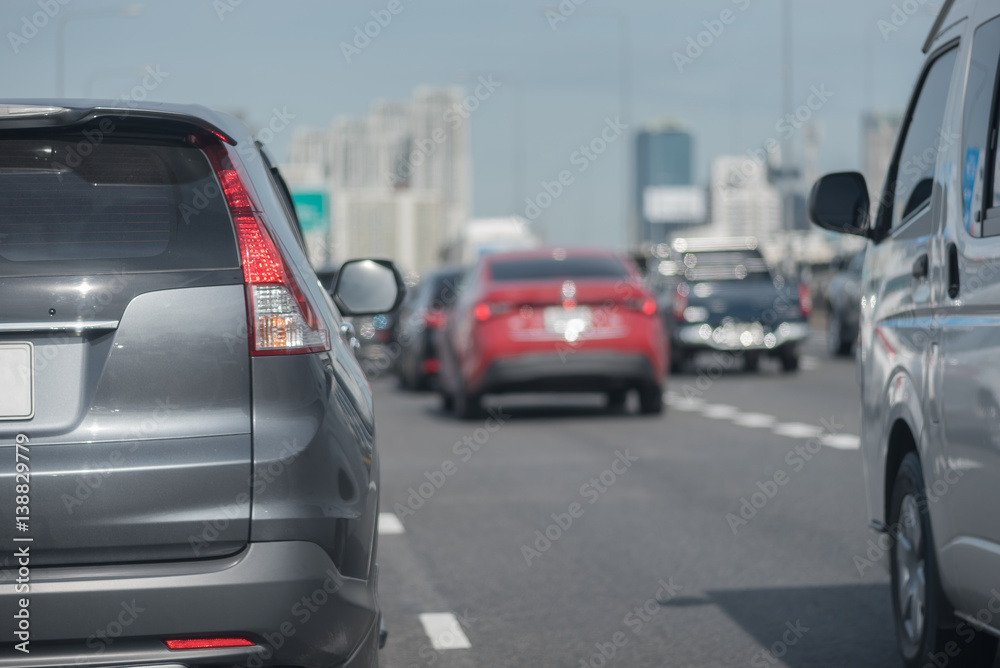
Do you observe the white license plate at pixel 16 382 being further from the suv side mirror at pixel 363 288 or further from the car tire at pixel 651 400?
the car tire at pixel 651 400

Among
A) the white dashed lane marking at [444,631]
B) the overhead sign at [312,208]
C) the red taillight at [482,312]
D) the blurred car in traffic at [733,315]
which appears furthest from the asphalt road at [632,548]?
the overhead sign at [312,208]

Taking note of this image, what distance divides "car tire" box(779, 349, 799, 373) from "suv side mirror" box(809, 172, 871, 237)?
1807 centimetres

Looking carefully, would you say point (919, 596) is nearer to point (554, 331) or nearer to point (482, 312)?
point (554, 331)

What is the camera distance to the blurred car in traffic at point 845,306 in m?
26.5

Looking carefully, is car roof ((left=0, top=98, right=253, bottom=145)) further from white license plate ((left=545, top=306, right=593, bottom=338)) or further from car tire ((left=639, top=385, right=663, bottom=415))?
car tire ((left=639, top=385, right=663, bottom=415))

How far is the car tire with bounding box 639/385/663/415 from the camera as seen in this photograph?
16000mm

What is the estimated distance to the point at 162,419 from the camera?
354 centimetres

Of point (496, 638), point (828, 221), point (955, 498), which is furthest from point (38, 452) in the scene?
point (828, 221)

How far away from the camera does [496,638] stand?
5961mm

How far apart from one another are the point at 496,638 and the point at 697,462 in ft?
20.4

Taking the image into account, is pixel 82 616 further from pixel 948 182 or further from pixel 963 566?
pixel 948 182

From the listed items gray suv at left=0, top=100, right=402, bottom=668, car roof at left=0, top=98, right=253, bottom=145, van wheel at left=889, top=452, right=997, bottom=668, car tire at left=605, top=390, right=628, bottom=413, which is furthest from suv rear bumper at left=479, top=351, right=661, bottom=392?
gray suv at left=0, top=100, right=402, bottom=668

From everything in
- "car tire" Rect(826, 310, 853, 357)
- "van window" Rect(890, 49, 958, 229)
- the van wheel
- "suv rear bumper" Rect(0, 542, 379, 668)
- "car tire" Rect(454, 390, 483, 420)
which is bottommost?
"car tire" Rect(826, 310, 853, 357)

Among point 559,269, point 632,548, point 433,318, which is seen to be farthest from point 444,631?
point 433,318
